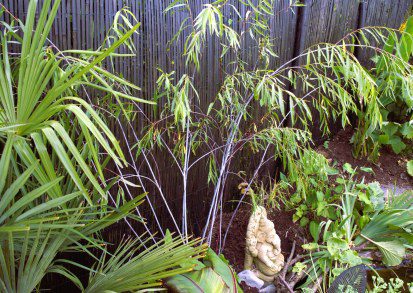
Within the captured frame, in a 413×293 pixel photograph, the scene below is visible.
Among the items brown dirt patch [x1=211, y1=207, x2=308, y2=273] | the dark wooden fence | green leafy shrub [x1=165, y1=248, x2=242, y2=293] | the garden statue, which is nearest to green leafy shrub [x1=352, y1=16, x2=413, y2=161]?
the dark wooden fence

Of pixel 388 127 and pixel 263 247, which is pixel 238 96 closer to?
pixel 263 247

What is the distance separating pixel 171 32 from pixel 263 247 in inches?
57.8

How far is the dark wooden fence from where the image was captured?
81.7 inches

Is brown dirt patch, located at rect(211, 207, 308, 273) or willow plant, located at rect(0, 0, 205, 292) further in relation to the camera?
brown dirt patch, located at rect(211, 207, 308, 273)

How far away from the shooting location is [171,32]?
8.17 ft

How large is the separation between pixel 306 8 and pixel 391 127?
151 centimetres

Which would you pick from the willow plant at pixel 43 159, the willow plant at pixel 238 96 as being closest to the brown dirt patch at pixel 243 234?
the willow plant at pixel 238 96

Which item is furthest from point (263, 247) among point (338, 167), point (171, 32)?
point (338, 167)

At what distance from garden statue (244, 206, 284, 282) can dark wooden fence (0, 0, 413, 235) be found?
52 centimetres

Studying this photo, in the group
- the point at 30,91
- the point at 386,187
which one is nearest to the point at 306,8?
the point at 386,187

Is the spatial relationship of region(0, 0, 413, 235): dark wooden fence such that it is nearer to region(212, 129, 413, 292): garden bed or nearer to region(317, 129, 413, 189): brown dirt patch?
region(212, 129, 413, 292): garden bed

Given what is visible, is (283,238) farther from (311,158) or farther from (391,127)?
(391,127)

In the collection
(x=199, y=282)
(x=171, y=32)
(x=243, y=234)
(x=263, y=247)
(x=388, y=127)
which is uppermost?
(x=171, y=32)

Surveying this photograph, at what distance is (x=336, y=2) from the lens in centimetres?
391
